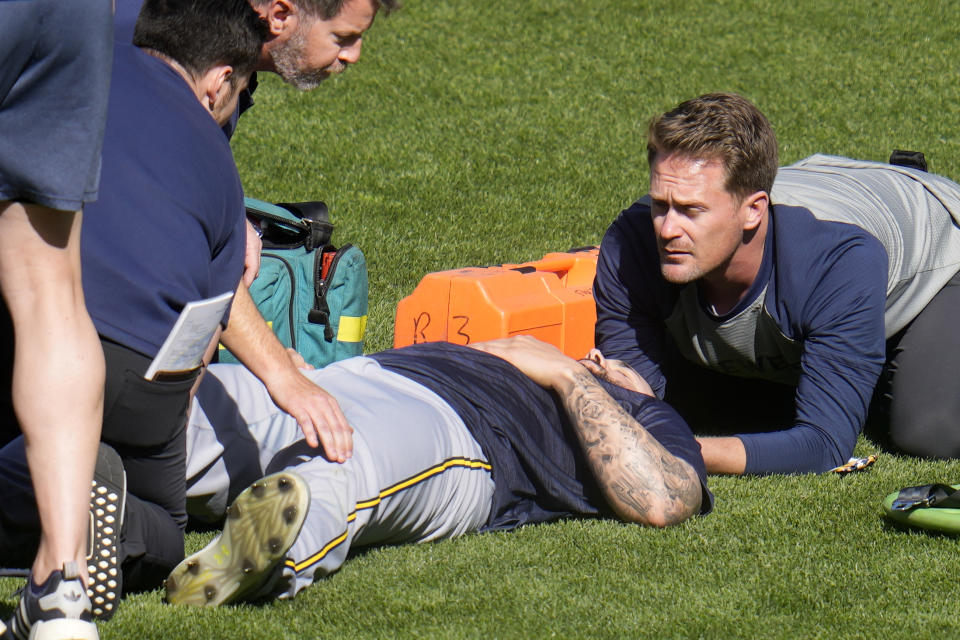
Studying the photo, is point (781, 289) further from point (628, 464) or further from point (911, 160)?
point (911, 160)

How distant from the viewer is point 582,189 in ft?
24.1

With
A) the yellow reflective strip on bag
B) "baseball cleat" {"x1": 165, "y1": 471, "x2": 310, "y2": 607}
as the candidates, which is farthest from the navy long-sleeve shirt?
"baseball cleat" {"x1": 165, "y1": 471, "x2": 310, "y2": 607}

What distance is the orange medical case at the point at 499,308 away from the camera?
447 cm

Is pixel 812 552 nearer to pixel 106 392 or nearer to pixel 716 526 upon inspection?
pixel 716 526

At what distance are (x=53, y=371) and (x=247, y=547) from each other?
0.58 meters

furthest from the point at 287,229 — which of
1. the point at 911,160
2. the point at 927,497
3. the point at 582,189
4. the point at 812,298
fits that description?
the point at 582,189

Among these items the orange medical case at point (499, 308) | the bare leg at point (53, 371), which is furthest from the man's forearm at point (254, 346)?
the orange medical case at point (499, 308)

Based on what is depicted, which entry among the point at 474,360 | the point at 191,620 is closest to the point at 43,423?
the point at 191,620

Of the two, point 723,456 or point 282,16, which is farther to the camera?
point 723,456

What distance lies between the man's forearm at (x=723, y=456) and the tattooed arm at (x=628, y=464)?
16.0 inches

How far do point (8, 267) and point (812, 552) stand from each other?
2.12m

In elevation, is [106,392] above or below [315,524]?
above

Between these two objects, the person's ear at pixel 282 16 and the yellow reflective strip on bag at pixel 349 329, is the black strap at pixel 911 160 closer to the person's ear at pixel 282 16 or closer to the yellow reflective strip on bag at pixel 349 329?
the yellow reflective strip on bag at pixel 349 329

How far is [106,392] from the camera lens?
272cm
